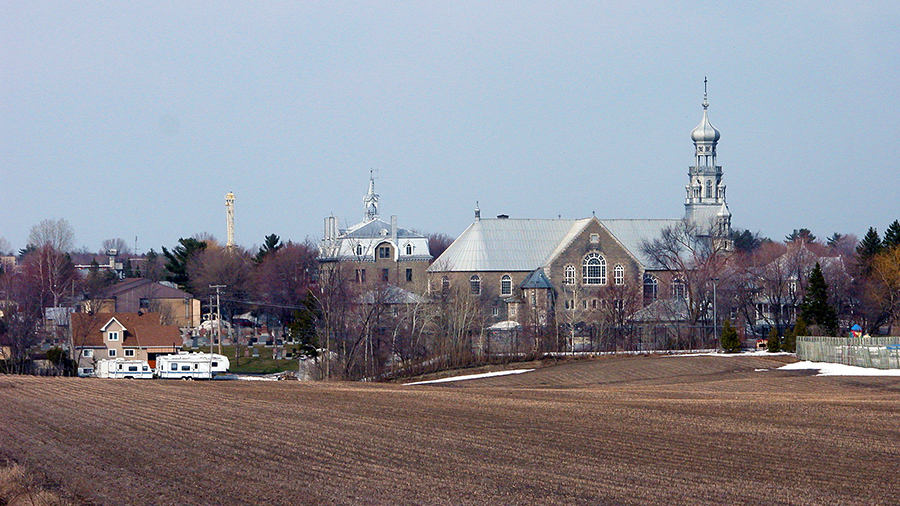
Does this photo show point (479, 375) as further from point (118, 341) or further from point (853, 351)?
point (118, 341)

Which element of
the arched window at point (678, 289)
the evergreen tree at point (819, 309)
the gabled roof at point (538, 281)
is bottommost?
the evergreen tree at point (819, 309)

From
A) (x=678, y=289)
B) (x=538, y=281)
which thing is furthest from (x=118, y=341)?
(x=678, y=289)

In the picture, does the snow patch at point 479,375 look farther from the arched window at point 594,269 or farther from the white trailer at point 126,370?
the arched window at point 594,269

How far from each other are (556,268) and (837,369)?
124 ft

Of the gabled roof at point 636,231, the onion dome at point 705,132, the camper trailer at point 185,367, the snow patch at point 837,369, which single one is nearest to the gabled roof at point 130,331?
the camper trailer at point 185,367

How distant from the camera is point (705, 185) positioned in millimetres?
111438

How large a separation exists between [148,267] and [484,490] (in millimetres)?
150294

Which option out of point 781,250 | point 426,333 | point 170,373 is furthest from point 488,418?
point 781,250

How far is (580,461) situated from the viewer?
2056 centimetres

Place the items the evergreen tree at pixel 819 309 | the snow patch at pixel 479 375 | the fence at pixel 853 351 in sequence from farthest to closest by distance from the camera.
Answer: the evergreen tree at pixel 819 309 < the snow patch at pixel 479 375 < the fence at pixel 853 351

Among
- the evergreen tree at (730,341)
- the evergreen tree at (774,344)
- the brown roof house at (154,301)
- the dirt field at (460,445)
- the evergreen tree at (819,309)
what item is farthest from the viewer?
the brown roof house at (154,301)

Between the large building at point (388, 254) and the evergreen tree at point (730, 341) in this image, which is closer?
the evergreen tree at point (730, 341)

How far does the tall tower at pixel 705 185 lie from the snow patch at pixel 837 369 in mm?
49385

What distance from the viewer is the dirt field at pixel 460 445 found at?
17484 mm
